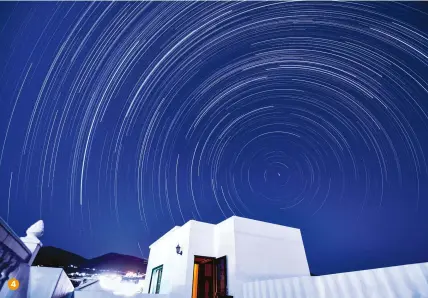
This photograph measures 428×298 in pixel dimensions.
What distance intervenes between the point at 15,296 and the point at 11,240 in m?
1.20

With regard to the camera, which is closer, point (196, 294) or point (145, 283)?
point (196, 294)

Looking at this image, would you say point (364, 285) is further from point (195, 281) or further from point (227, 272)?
point (195, 281)

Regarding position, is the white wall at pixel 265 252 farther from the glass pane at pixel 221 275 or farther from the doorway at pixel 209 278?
the doorway at pixel 209 278

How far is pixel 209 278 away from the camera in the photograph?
10.3m

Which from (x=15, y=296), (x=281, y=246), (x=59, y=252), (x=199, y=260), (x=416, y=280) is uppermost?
(x=59, y=252)

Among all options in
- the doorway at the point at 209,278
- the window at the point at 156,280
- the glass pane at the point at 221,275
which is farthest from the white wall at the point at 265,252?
the window at the point at 156,280

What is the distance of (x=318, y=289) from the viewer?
5172 millimetres

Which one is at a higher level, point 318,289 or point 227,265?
point 227,265

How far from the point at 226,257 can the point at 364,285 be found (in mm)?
5713

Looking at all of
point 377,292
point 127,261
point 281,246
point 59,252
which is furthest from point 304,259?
point 127,261

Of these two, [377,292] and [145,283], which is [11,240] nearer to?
[377,292]

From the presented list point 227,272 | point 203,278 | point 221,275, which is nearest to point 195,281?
point 203,278

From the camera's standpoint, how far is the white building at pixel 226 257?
8672mm

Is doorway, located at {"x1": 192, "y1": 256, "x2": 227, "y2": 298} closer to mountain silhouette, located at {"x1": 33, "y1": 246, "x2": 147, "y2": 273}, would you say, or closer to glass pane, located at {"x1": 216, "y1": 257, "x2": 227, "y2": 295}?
glass pane, located at {"x1": 216, "y1": 257, "x2": 227, "y2": 295}
